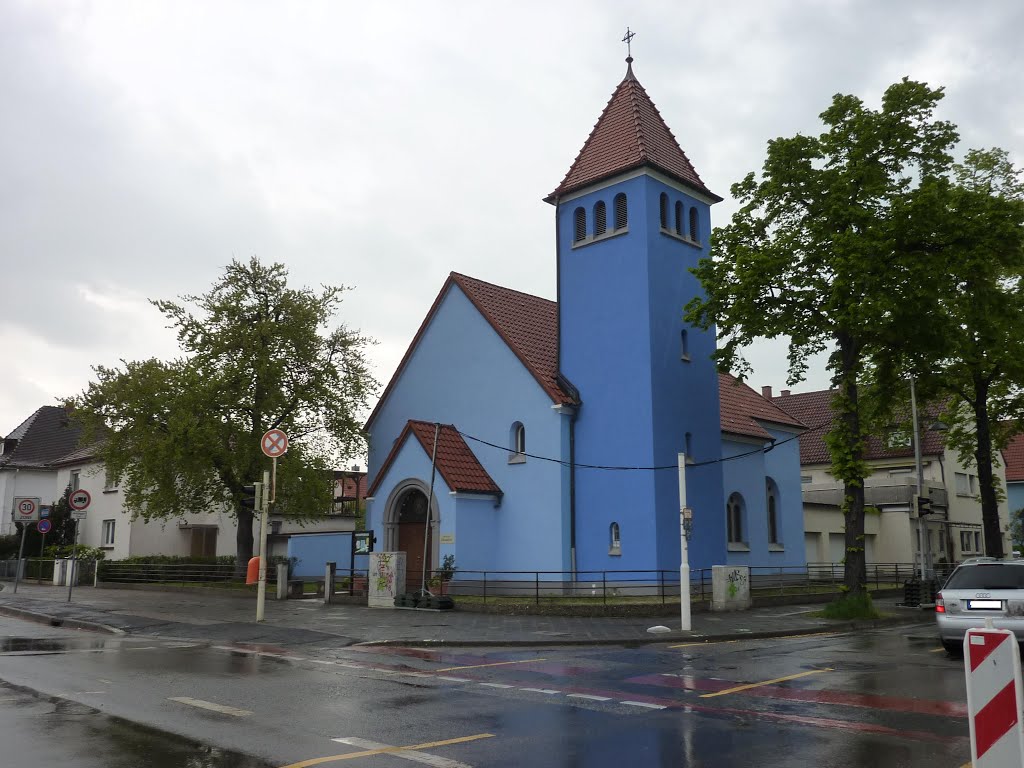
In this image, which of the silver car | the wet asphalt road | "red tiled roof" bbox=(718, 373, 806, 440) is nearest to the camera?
the wet asphalt road

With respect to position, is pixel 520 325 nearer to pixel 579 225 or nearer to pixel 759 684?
pixel 579 225

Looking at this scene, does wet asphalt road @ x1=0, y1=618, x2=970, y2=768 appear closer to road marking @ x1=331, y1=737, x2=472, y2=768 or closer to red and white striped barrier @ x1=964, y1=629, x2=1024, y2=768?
road marking @ x1=331, y1=737, x2=472, y2=768

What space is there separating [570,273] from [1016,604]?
59.8 ft

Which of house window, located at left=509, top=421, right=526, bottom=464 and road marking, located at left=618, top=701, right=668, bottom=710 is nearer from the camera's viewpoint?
road marking, located at left=618, top=701, right=668, bottom=710

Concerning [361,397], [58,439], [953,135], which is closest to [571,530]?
[361,397]

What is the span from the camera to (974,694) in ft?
16.3

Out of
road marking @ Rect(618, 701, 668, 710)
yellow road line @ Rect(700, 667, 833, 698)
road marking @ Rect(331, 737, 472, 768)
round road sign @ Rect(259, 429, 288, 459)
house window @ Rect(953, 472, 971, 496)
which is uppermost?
house window @ Rect(953, 472, 971, 496)

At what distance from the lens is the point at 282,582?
27109mm

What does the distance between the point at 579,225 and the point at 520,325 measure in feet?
13.4

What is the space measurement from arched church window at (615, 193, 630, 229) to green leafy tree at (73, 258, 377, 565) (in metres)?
11.7

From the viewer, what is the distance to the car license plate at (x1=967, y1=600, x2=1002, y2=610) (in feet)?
44.1

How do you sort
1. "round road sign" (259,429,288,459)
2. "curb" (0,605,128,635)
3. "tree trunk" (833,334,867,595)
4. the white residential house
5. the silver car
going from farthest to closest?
1. the white residential house
2. "tree trunk" (833,334,867,595)
3. "round road sign" (259,429,288,459)
4. "curb" (0,605,128,635)
5. the silver car

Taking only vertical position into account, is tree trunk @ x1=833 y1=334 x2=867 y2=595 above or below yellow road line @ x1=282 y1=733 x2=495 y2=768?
above

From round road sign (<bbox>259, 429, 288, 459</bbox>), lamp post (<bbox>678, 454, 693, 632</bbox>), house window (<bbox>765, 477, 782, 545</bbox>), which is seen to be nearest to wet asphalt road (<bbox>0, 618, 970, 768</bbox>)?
lamp post (<bbox>678, 454, 693, 632</bbox>)
